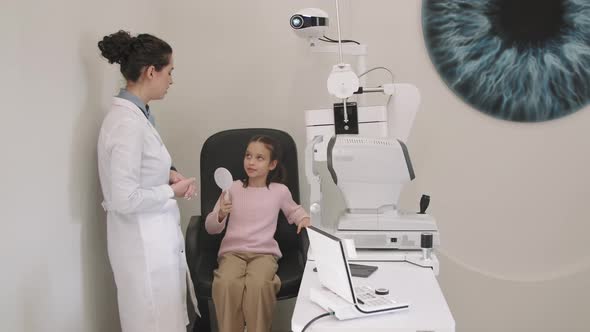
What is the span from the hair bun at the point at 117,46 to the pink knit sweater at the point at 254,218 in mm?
761

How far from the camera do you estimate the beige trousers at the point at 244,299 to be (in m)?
2.18

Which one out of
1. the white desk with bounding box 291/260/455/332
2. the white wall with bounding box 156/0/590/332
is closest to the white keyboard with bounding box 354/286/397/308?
the white desk with bounding box 291/260/455/332

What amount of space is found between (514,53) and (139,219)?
6.11 ft

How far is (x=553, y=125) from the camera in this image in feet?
9.09

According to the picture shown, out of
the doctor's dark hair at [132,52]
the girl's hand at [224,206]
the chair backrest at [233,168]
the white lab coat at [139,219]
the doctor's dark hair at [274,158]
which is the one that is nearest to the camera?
the white lab coat at [139,219]

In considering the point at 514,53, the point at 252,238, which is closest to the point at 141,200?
the point at 252,238

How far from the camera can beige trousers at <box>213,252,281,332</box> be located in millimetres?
2178

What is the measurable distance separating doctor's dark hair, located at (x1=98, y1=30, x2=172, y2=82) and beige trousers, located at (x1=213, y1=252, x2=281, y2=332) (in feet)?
2.70

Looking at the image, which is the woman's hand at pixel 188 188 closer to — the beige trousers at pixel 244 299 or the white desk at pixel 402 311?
the beige trousers at pixel 244 299

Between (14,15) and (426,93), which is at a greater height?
(14,15)

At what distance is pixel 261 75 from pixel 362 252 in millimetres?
1274

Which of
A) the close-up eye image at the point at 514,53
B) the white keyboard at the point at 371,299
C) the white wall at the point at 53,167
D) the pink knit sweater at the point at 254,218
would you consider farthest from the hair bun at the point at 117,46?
the close-up eye image at the point at 514,53

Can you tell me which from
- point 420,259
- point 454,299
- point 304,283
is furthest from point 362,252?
point 454,299

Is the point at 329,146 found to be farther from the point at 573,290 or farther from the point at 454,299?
the point at 573,290
